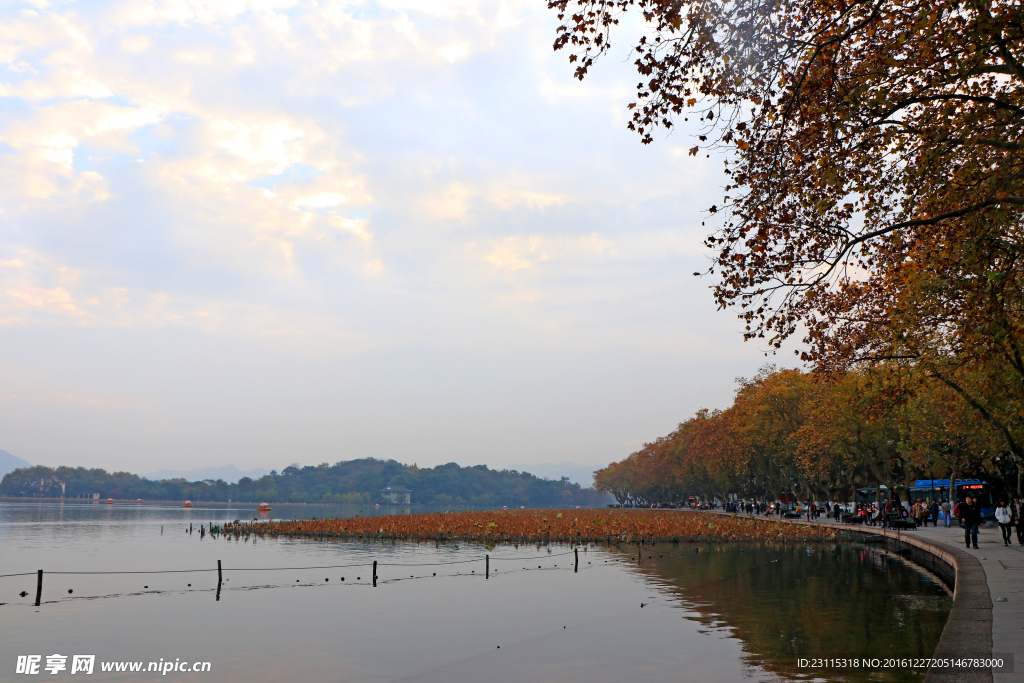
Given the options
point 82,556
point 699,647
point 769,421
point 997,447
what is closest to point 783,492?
point 769,421

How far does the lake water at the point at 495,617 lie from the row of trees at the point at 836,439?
7682 mm

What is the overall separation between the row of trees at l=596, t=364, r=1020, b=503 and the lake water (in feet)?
25.2

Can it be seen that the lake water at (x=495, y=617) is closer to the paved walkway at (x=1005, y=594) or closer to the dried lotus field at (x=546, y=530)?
the paved walkway at (x=1005, y=594)

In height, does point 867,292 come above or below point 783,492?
above

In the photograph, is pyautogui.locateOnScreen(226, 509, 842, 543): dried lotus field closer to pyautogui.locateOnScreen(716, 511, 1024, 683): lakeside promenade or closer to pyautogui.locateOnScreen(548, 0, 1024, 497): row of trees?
pyautogui.locateOnScreen(716, 511, 1024, 683): lakeside promenade

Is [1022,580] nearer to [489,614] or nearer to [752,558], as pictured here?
[489,614]

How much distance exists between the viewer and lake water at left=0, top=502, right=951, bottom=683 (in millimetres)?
18062

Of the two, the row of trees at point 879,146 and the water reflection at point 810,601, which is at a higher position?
the row of trees at point 879,146

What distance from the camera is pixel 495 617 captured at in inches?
1010

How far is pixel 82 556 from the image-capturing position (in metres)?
51.2

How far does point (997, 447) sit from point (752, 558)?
13.4 m

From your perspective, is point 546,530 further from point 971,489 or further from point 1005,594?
point 1005,594

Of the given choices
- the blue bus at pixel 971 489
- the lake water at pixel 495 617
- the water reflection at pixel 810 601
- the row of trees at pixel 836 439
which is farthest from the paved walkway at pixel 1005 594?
the blue bus at pixel 971 489

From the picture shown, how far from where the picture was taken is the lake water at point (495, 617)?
18062mm
